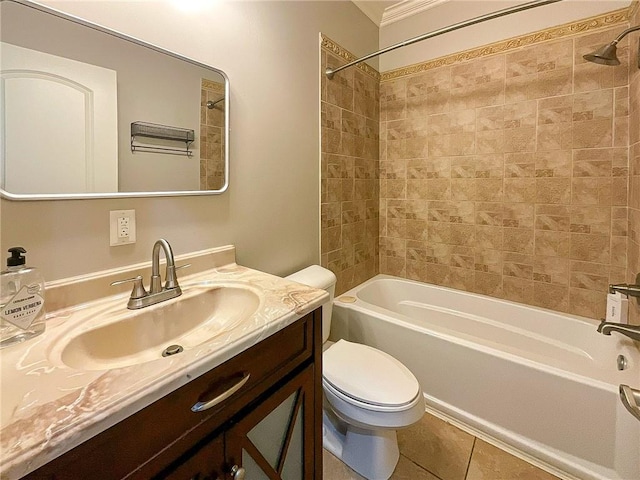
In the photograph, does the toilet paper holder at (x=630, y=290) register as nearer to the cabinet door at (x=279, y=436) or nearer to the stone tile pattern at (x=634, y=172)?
the stone tile pattern at (x=634, y=172)

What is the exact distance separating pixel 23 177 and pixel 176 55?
0.66 m

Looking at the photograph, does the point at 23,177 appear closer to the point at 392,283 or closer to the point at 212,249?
the point at 212,249

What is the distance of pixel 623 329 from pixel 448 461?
3.03 feet

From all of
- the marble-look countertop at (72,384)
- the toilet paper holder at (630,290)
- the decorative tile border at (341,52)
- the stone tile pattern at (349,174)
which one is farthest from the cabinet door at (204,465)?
the decorative tile border at (341,52)

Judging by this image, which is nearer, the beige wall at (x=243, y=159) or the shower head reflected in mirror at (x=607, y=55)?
the beige wall at (x=243, y=159)

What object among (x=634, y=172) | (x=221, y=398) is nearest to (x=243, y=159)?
(x=221, y=398)

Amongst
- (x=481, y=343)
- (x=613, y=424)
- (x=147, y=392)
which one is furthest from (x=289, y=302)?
(x=613, y=424)

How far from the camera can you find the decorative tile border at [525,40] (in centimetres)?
157

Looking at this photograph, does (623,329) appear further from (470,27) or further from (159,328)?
(470,27)

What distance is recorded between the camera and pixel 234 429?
709mm

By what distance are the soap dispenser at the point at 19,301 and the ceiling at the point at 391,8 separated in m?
2.28

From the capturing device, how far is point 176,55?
1.13 metres

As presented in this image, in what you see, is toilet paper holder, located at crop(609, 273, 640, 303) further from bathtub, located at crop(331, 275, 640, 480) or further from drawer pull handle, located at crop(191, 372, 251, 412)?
drawer pull handle, located at crop(191, 372, 251, 412)

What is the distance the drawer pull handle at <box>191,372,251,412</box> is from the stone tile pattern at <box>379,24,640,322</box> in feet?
5.88
